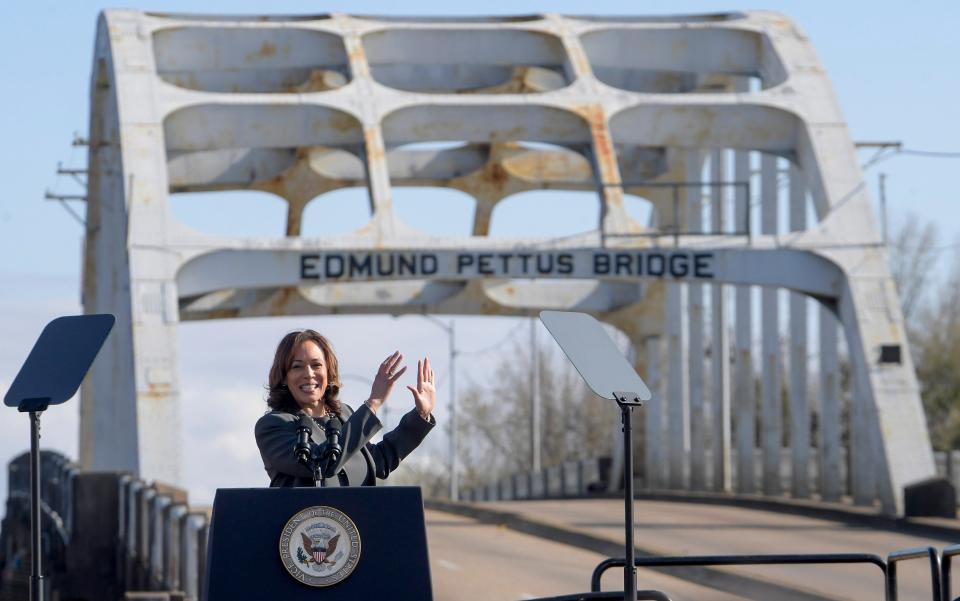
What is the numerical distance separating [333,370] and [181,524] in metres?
11.2

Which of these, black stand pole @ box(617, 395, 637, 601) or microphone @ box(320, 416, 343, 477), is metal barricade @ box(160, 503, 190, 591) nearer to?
black stand pole @ box(617, 395, 637, 601)

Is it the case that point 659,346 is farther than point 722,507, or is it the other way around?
point 659,346

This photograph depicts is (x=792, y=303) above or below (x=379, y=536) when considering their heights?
above

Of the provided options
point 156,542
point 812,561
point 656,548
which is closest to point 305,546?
point 812,561

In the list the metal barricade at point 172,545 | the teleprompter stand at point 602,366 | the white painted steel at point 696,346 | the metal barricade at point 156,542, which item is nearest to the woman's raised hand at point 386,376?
the teleprompter stand at point 602,366

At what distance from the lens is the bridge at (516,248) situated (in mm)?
28531

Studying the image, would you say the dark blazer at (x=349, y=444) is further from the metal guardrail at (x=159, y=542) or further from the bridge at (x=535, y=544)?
the metal guardrail at (x=159, y=542)

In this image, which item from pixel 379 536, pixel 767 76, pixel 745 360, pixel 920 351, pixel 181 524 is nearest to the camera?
pixel 379 536

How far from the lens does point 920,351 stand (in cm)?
6781

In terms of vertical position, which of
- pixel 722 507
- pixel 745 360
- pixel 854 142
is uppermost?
pixel 854 142

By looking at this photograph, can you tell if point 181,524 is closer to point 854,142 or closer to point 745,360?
point 854,142

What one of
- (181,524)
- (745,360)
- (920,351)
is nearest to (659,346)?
(745,360)

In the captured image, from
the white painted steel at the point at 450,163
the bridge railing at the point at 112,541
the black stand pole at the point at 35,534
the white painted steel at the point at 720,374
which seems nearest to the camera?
the black stand pole at the point at 35,534

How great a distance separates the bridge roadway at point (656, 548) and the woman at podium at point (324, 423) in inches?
344
